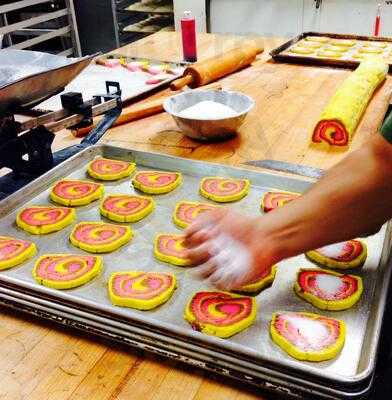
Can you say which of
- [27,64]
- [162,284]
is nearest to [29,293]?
[162,284]

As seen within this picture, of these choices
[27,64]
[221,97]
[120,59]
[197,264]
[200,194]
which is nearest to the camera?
[197,264]

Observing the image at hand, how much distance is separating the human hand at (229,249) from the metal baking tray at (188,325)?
0.12 metres

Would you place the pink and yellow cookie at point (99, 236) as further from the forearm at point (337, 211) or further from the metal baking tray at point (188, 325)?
the forearm at point (337, 211)

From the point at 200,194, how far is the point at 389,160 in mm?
A: 779

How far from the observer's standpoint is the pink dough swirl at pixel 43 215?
4.68ft

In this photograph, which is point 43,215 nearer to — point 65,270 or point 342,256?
point 65,270

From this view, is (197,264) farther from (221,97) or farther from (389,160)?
(221,97)

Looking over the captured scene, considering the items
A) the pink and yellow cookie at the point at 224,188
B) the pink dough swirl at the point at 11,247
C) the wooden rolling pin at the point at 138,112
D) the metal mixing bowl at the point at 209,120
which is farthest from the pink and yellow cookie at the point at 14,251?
the wooden rolling pin at the point at 138,112

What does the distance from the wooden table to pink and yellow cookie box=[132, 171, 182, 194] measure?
305 mm

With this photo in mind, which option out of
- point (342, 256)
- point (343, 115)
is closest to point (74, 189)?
point (342, 256)

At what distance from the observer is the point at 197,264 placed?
108 centimetres

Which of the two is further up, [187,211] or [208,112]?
[208,112]

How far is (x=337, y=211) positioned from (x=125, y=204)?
754mm

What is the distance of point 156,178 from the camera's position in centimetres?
167
